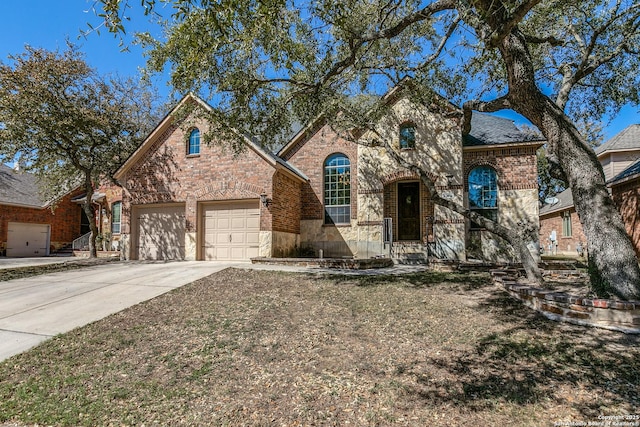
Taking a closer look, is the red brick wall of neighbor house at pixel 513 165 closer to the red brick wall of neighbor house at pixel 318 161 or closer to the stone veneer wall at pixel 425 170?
the stone veneer wall at pixel 425 170

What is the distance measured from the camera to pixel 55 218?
76.6 feet

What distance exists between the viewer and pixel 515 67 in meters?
6.25

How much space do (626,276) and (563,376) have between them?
264 centimetres

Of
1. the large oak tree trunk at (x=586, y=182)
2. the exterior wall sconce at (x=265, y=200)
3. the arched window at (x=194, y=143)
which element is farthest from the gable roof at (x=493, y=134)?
the arched window at (x=194, y=143)

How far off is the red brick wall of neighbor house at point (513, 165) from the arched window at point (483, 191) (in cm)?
23

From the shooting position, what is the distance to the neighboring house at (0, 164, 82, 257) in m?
20.8

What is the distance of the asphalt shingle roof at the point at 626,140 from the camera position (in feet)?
64.0

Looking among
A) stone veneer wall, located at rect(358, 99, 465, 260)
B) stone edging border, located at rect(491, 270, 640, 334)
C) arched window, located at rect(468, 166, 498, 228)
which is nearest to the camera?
stone edging border, located at rect(491, 270, 640, 334)

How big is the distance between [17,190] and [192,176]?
1636 cm

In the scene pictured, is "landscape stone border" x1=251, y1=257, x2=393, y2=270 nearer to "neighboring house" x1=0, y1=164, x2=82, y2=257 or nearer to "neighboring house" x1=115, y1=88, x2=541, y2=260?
"neighboring house" x1=115, y1=88, x2=541, y2=260

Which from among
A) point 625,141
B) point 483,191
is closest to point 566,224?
point 625,141

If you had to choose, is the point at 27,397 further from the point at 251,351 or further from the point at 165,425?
the point at 251,351

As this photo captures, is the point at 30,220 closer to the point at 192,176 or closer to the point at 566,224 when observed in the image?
the point at 192,176

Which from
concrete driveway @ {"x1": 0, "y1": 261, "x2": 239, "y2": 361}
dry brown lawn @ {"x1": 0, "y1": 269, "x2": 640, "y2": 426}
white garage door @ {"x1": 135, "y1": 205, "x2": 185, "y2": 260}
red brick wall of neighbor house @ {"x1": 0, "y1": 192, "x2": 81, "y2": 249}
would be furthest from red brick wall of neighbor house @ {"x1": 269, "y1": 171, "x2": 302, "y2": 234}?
red brick wall of neighbor house @ {"x1": 0, "y1": 192, "x2": 81, "y2": 249}
